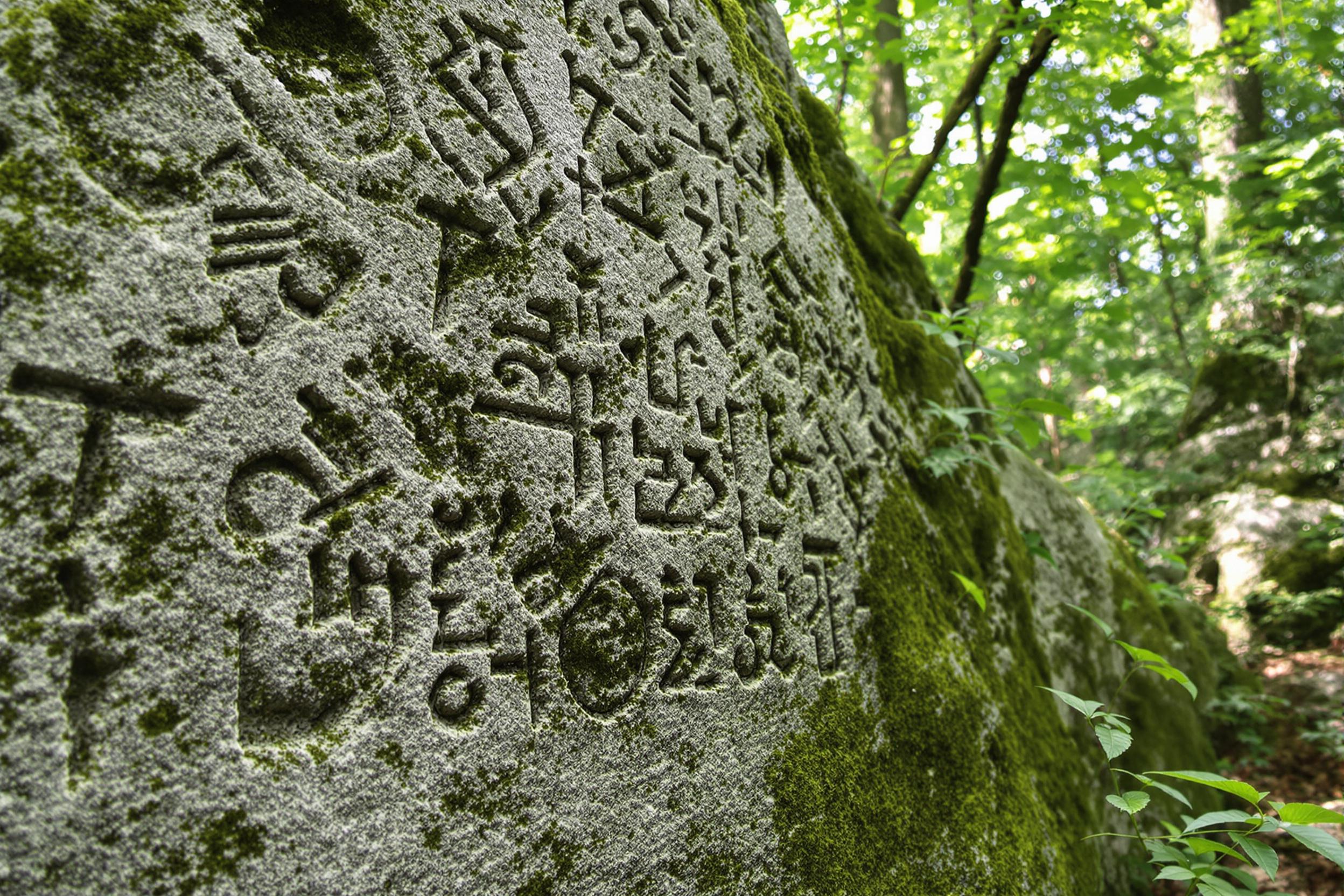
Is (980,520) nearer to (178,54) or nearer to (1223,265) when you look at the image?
(178,54)

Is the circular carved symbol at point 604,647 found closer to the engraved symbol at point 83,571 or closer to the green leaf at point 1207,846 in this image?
the engraved symbol at point 83,571

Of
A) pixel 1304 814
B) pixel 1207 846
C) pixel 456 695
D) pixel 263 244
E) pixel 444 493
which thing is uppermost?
pixel 263 244

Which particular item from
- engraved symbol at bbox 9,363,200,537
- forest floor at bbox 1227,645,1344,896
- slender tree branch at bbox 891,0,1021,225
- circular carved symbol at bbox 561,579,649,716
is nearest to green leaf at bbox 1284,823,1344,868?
circular carved symbol at bbox 561,579,649,716

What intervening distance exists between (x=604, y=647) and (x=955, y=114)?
14.6 ft

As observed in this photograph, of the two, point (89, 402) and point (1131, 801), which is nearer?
point (89, 402)

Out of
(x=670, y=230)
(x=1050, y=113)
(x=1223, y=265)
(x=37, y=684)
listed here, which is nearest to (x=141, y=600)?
(x=37, y=684)

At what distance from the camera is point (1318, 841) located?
A: 1.57 m

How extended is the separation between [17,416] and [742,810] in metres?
1.53

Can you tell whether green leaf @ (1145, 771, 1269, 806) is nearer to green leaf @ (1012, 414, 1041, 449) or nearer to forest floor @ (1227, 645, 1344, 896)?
green leaf @ (1012, 414, 1041, 449)

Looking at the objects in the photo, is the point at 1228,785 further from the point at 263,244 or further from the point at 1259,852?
the point at 263,244

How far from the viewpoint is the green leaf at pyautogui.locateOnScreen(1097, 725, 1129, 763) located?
1805 millimetres

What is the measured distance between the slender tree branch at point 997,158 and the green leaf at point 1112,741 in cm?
325

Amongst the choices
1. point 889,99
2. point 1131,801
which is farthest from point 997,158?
point 1131,801

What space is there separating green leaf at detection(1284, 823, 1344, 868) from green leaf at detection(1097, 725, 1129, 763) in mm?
282
